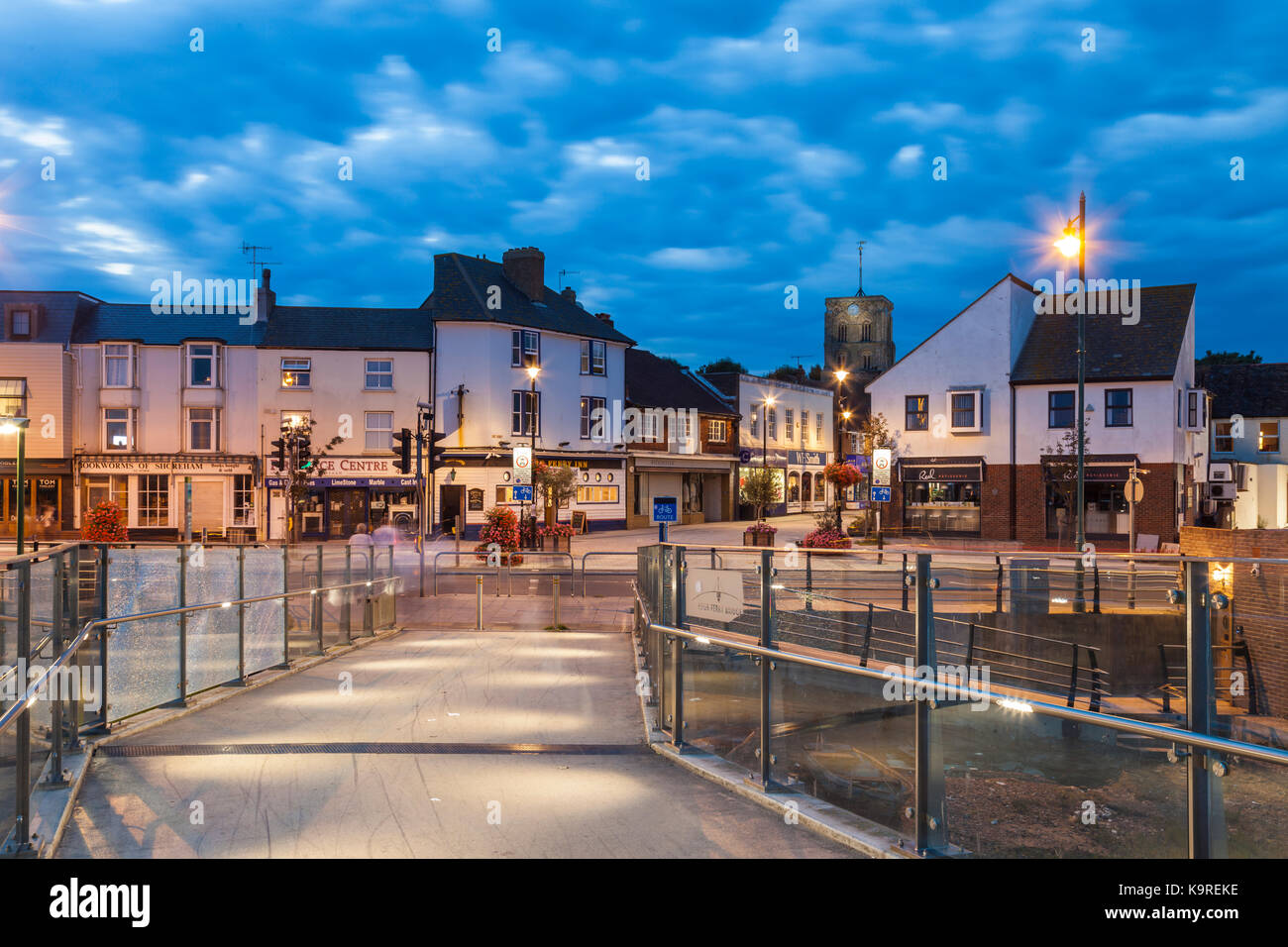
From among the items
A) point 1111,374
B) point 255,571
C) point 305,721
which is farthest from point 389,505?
point 305,721

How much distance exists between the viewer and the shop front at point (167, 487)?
1709 inches

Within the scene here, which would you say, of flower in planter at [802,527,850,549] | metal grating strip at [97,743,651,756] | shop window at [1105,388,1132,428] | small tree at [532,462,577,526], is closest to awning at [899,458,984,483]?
shop window at [1105,388,1132,428]

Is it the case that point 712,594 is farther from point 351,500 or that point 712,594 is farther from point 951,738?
point 351,500

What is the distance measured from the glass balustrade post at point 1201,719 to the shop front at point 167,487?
43.8m

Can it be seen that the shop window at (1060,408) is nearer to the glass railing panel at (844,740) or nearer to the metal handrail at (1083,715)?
the glass railing panel at (844,740)

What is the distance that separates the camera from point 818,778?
31.6 feet

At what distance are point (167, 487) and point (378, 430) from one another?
9.23 metres

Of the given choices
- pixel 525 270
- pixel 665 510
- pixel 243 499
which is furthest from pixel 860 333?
pixel 665 510

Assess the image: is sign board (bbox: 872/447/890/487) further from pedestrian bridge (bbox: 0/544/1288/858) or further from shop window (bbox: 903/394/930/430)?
pedestrian bridge (bbox: 0/544/1288/858)

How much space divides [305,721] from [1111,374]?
3623cm

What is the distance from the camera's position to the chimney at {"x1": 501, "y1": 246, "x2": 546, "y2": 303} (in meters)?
48.3

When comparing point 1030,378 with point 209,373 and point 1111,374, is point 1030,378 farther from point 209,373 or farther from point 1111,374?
point 209,373

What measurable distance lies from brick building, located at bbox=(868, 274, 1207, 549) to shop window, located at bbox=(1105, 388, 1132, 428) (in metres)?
0.04
